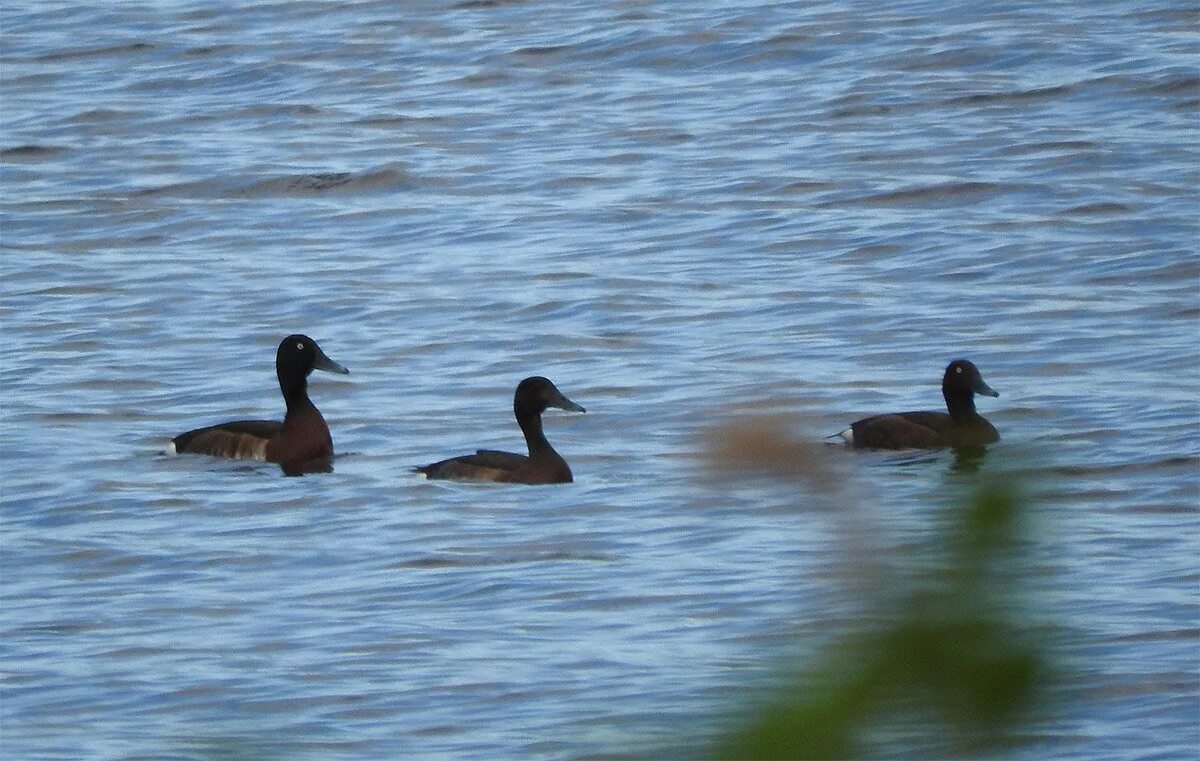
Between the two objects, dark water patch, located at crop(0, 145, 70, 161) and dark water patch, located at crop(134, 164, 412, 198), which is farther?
dark water patch, located at crop(0, 145, 70, 161)

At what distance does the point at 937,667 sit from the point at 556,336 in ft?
47.2

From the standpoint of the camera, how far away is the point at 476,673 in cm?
738

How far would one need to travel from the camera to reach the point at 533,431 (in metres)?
11.6

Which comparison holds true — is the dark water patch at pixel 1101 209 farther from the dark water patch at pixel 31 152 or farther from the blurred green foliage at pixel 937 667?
the blurred green foliage at pixel 937 667

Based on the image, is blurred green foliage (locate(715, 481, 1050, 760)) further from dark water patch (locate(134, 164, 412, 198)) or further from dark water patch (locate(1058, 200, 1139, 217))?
dark water patch (locate(134, 164, 412, 198))

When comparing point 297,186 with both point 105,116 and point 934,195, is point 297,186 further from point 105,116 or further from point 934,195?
point 934,195

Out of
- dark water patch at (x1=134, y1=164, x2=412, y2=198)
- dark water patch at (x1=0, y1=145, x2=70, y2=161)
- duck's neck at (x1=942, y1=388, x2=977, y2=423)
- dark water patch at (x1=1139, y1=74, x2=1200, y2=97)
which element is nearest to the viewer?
duck's neck at (x1=942, y1=388, x2=977, y2=423)

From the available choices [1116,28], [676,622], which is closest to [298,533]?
[676,622]

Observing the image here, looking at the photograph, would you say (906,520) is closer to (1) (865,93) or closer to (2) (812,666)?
(2) (812,666)

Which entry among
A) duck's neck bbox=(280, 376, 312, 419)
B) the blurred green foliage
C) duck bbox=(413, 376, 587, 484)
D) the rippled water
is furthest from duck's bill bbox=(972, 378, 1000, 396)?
the blurred green foliage

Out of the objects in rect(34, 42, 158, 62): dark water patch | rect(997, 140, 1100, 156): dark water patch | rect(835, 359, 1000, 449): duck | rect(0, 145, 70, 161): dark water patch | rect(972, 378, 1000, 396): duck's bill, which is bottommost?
rect(997, 140, 1100, 156): dark water patch

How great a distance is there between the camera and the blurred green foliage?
0.93m

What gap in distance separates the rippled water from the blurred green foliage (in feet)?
0.06

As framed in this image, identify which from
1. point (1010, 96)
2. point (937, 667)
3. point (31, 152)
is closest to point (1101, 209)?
point (1010, 96)
